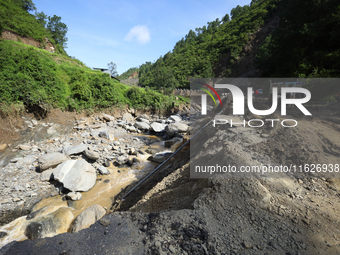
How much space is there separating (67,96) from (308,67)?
74.5ft

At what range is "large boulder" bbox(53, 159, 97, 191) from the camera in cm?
819

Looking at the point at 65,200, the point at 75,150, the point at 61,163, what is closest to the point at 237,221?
the point at 65,200

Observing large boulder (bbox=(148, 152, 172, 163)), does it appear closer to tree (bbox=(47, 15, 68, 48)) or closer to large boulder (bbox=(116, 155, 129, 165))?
large boulder (bbox=(116, 155, 129, 165))

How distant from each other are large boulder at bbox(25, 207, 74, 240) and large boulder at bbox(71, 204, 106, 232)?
43 centimetres

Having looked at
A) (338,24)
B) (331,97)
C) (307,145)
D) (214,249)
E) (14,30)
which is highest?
(14,30)

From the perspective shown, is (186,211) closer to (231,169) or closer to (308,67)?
(231,169)

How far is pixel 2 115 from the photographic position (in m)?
11.1

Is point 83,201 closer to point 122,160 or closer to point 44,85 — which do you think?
point 122,160

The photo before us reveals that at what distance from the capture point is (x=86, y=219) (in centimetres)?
595

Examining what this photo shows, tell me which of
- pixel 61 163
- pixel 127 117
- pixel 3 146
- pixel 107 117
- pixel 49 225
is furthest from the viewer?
pixel 127 117

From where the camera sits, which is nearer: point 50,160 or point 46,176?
point 46,176

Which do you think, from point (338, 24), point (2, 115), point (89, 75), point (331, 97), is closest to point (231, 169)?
point (331, 97)

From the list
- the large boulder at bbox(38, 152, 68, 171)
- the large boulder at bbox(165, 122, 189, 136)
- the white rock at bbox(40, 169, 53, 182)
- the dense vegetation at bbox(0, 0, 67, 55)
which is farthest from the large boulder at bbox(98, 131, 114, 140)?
the dense vegetation at bbox(0, 0, 67, 55)

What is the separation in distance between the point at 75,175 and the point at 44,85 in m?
10.3
